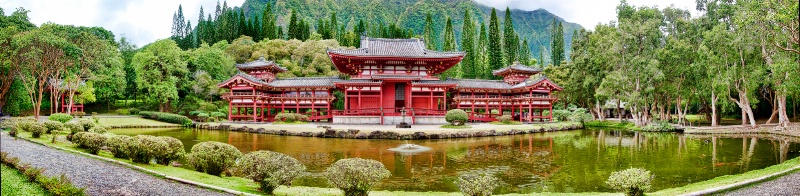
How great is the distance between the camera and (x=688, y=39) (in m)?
29.4

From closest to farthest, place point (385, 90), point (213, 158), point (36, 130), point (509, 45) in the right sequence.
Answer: point (213, 158)
point (36, 130)
point (385, 90)
point (509, 45)

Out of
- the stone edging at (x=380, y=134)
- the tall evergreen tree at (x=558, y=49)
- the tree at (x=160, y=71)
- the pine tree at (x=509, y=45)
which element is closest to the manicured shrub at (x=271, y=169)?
the stone edging at (x=380, y=134)

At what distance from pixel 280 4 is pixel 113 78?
76.5m

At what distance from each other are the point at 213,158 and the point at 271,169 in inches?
95.5

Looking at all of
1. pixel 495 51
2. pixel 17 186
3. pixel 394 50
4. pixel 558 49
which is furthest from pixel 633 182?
pixel 558 49

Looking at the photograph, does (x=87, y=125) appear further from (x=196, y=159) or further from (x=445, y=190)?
(x=445, y=190)

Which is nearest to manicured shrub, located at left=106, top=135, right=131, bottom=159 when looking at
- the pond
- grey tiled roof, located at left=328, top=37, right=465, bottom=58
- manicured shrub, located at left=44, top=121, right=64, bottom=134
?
the pond

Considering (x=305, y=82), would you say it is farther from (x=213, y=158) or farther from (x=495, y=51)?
(x=495, y=51)

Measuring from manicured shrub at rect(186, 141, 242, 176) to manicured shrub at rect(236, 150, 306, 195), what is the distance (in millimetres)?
1627

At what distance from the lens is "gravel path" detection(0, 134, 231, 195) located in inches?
300

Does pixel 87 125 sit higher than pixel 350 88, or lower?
lower

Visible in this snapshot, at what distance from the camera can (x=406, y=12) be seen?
120m

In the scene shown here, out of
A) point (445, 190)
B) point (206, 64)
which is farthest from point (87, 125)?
point (206, 64)

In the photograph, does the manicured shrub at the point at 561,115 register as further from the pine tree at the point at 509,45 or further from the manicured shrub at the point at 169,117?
the manicured shrub at the point at 169,117
